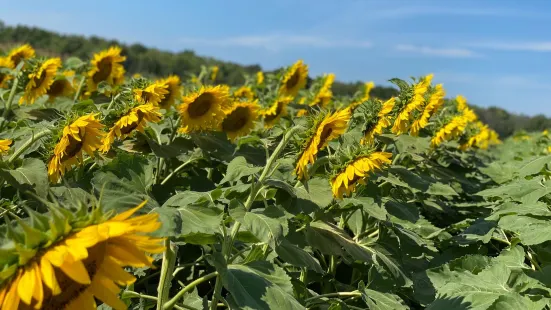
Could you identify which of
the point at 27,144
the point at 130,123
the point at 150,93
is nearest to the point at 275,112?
the point at 150,93

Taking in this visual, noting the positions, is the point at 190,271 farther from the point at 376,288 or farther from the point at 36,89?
the point at 36,89

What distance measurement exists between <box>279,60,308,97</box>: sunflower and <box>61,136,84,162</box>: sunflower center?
3393 mm

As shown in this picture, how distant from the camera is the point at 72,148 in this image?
6.90ft

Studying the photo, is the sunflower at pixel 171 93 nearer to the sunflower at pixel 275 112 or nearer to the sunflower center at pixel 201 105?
the sunflower center at pixel 201 105

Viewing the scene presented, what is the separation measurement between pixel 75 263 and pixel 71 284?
0.13m

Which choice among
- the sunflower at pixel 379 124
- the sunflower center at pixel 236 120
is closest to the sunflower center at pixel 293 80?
the sunflower center at pixel 236 120

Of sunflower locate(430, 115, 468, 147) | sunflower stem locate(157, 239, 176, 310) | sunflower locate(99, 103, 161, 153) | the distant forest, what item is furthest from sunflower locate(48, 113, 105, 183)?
the distant forest

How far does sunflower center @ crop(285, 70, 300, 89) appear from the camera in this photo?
5441mm

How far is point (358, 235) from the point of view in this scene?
2.54 metres

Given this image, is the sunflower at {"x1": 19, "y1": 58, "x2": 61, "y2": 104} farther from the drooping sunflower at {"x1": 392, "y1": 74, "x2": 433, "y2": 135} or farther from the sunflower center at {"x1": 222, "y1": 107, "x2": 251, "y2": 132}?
the drooping sunflower at {"x1": 392, "y1": 74, "x2": 433, "y2": 135}

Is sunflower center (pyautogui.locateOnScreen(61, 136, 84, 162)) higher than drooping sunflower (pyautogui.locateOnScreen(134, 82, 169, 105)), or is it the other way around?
drooping sunflower (pyautogui.locateOnScreen(134, 82, 169, 105))

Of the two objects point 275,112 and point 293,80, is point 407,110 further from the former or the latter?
point 293,80

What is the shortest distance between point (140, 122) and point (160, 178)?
1.90ft

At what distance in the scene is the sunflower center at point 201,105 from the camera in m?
2.96
